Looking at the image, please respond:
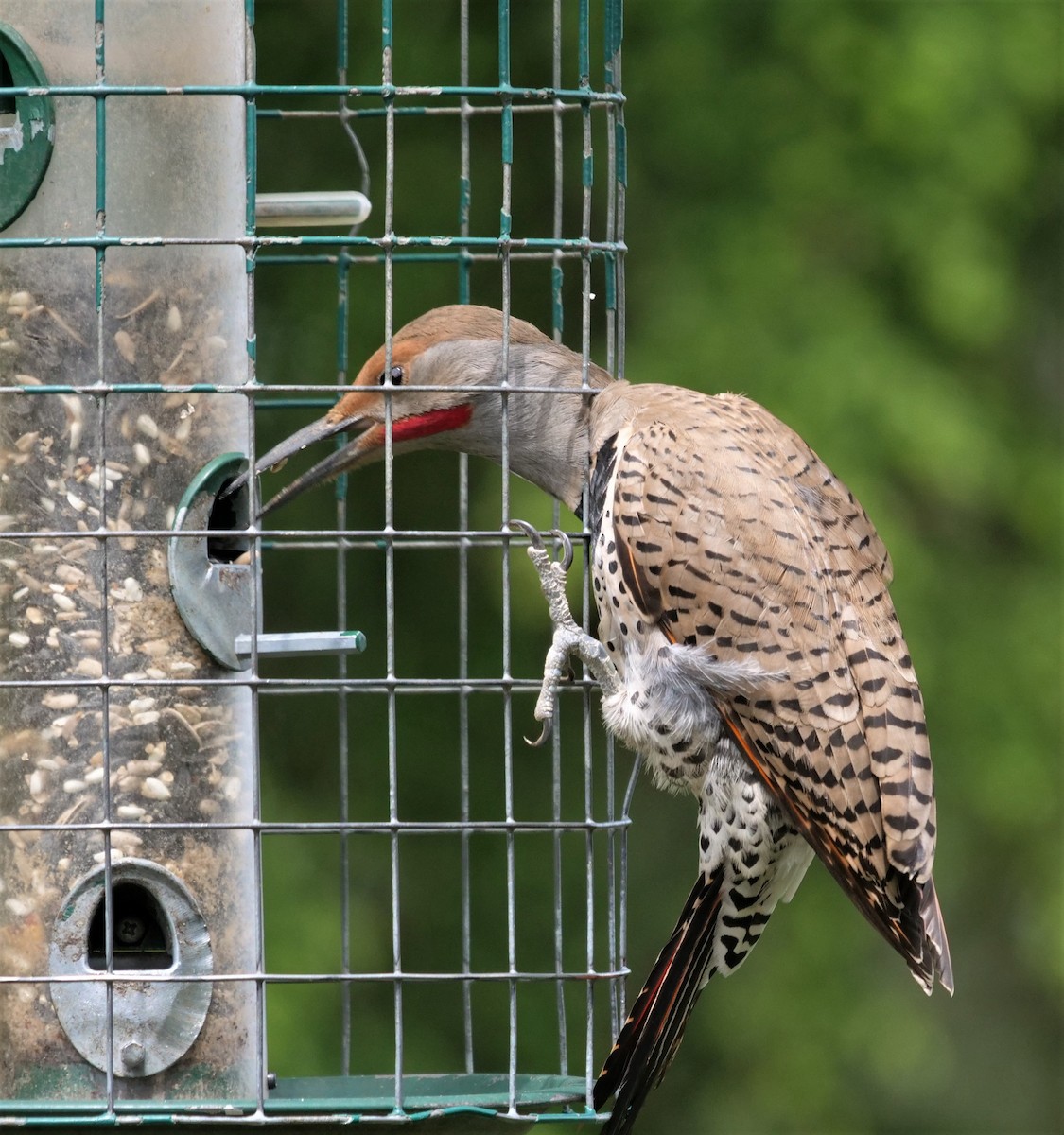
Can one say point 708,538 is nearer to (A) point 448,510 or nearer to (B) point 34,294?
(B) point 34,294

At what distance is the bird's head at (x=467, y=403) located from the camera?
173 inches

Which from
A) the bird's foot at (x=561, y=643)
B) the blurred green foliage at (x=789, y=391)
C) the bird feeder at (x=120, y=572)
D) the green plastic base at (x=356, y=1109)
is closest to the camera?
the green plastic base at (x=356, y=1109)

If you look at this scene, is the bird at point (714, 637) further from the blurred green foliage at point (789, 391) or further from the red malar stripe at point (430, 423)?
the blurred green foliage at point (789, 391)

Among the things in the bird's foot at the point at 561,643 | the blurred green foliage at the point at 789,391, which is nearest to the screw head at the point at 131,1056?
the bird's foot at the point at 561,643

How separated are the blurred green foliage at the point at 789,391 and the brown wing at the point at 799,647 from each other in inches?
71.3

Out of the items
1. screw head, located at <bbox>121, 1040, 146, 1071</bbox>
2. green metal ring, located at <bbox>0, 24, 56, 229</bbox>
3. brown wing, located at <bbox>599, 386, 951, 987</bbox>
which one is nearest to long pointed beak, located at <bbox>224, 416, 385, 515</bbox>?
brown wing, located at <bbox>599, 386, 951, 987</bbox>

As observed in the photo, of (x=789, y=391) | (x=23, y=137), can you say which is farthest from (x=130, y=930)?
(x=789, y=391)

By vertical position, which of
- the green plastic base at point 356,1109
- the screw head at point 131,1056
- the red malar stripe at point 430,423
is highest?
the red malar stripe at point 430,423

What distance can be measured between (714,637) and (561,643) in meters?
0.33

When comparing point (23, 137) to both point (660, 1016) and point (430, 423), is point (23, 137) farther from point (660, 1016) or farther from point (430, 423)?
point (660, 1016)

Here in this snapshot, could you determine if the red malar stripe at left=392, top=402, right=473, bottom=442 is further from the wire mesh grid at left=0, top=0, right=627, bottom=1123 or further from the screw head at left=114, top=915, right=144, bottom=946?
the screw head at left=114, top=915, right=144, bottom=946

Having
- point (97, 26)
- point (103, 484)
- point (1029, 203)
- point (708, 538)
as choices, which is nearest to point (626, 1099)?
point (708, 538)

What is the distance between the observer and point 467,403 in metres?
4.50

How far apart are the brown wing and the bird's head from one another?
242mm
